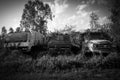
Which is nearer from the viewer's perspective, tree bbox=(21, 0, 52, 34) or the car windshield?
the car windshield

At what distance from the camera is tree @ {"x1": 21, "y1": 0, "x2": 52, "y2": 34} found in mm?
25906

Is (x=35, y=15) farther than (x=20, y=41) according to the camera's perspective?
Yes

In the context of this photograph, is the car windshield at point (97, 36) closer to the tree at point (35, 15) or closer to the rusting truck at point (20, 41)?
the rusting truck at point (20, 41)

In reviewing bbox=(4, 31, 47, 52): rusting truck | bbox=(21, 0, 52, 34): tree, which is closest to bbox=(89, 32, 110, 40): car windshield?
bbox=(4, 31, 47, 52): rusting truck

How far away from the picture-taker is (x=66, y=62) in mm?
5172

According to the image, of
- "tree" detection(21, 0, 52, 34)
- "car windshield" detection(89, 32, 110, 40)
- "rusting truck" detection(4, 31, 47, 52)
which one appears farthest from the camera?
"tree" detection(21, 0, 52, 34)

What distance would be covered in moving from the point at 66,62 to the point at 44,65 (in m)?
1.37

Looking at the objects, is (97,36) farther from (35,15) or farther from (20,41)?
(35,15)

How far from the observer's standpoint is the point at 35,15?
26625 millimetres

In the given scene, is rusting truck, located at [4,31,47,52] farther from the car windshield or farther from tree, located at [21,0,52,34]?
tree, located at [21,0,52,34]

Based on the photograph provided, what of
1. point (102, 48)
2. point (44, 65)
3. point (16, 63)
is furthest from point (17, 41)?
point (102, 48)

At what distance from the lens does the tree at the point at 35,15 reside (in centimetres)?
2591

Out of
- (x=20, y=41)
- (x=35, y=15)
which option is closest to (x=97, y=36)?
(x=20, y=41)

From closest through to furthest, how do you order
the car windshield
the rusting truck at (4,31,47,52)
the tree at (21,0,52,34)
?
the rusting truck at (4,31,47,52) < the car windshield < the tree at (21,0,52,34)
